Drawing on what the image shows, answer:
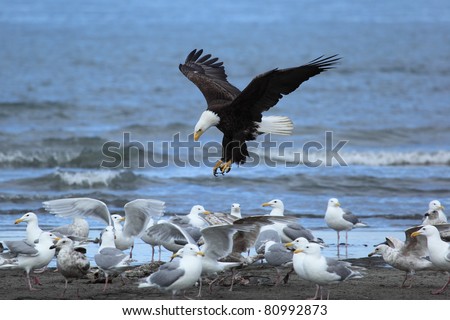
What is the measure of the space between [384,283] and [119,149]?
12.4 meters

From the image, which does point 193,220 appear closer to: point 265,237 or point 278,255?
point 265,237

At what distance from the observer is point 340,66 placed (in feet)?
139

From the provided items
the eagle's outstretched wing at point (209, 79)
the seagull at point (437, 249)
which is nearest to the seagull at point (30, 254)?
the seagull at point (437, 249)

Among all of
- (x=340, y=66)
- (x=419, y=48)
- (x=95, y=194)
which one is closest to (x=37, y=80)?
(x=340, y=66)

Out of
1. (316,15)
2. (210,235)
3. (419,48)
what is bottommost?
(210,235)

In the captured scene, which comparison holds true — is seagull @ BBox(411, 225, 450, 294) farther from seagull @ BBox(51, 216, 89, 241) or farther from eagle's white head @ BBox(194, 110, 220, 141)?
seagull @ BBox(51, 216, 89, 241)

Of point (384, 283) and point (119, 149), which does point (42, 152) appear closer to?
point (119, 149)

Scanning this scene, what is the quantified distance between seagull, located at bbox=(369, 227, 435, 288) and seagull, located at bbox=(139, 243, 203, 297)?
222 cm

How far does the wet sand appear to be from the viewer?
897 centimetres

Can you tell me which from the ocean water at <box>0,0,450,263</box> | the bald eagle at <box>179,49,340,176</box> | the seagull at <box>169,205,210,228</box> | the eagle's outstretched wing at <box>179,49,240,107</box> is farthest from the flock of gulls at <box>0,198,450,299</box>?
the eagle's outstretched wing at <box>179,49,240,107</box>

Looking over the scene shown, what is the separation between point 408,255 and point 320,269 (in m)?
1.47

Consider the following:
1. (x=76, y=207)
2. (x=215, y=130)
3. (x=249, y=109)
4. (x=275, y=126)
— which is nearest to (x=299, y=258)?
(x=76, y=207)

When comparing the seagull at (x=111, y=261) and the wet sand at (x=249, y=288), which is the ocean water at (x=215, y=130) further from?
the seagull at (x=111, y=261)
